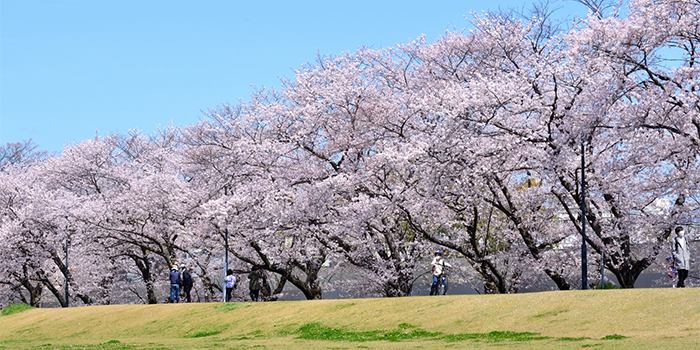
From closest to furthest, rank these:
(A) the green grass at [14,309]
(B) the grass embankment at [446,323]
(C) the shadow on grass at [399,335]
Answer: (B) the grass embankment at [446,323]
(C) the shadow on grass at [399,335]
(A) the green grass at [14,309]

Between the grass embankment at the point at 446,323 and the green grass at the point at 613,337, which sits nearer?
the green grass at the point at 613,337

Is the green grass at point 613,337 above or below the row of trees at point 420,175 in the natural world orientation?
below

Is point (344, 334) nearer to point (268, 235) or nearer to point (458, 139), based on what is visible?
point (458, 139)

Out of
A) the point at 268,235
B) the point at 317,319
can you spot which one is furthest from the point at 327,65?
the point at 317,319

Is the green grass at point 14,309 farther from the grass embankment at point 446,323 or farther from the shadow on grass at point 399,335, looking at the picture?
the shadow on grass at point 399,335

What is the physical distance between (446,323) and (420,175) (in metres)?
12.0

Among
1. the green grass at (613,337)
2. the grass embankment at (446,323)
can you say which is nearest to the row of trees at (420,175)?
the grass embankment at (446,323)

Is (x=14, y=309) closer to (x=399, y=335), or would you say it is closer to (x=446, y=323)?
(x=399, y=335)

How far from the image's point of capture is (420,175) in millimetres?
30188

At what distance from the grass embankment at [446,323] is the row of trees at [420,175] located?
22.3ft

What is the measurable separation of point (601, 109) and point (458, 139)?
15.2ft

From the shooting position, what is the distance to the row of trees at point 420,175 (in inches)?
977

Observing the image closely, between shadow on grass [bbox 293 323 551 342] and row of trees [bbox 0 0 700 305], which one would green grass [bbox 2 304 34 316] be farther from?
shadow on grass [bbox 293 323 551 342]

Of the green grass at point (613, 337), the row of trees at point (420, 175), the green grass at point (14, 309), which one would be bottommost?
the green grass at point (613, 337)
